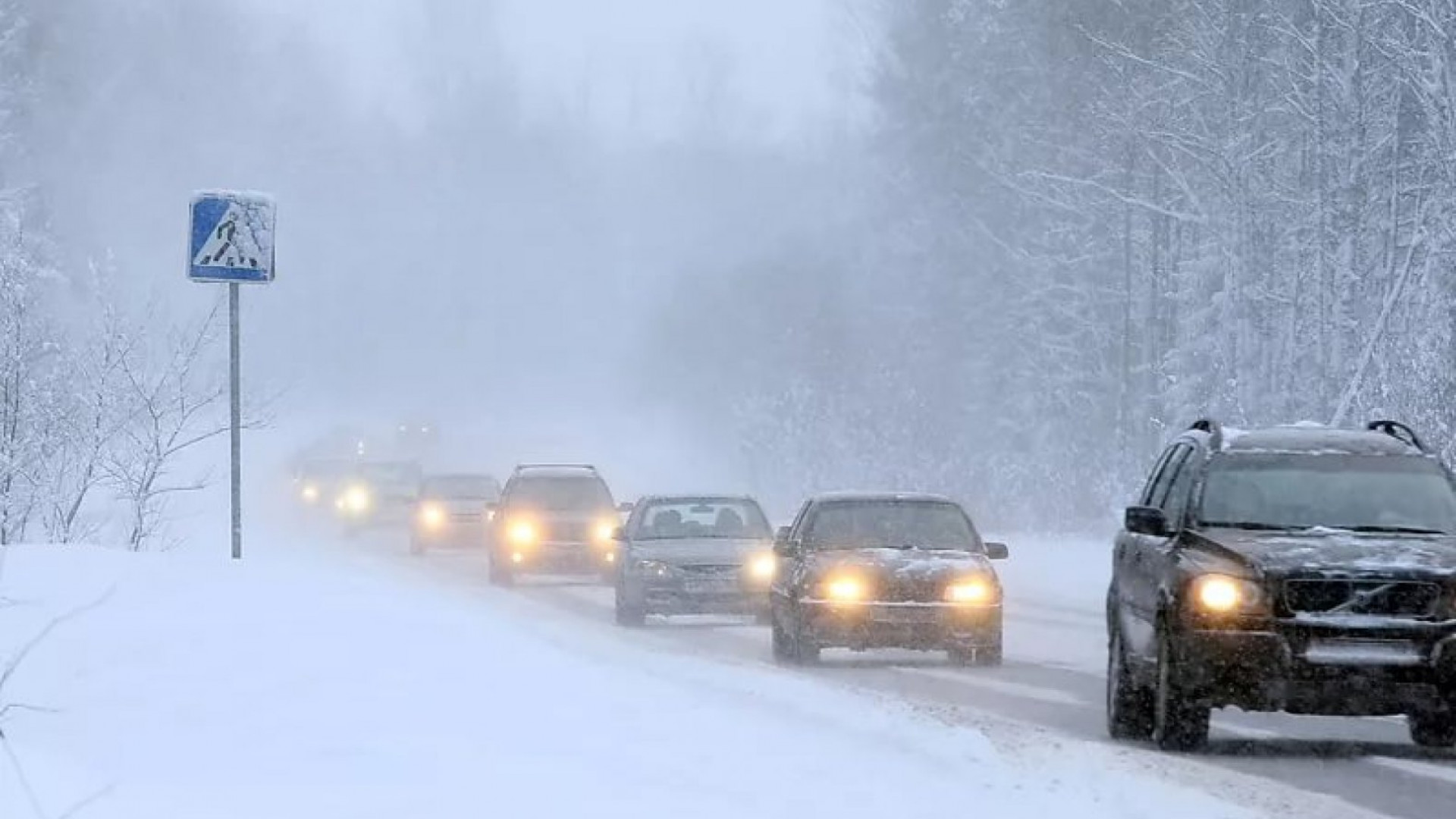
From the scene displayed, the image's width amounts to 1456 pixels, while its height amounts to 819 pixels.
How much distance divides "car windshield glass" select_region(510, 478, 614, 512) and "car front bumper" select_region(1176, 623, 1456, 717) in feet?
71.3

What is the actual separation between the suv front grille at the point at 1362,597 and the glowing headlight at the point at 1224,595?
0.58ft

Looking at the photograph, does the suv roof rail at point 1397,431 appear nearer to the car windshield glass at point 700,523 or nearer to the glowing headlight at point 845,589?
the glowing headlight at point 845,589

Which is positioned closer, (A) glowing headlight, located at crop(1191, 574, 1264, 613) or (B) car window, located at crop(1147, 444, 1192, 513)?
(A) glowing headlight, located at crop(1191, 574, 1264, 613)

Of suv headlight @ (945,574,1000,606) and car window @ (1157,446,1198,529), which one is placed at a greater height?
car window @ (1157,446,1198,529)

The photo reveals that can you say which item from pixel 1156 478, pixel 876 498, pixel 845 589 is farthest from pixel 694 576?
pixel 1156 478

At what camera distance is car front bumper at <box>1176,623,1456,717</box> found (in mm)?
13578

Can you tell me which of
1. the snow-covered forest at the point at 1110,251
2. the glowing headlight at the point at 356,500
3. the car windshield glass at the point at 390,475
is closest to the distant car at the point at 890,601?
the snow-covered forest at the point at 1110,251

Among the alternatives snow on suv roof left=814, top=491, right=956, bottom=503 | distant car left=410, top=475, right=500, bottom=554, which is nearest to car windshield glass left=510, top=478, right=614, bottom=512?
distant car left=410, top=475, right=500, bottom=554

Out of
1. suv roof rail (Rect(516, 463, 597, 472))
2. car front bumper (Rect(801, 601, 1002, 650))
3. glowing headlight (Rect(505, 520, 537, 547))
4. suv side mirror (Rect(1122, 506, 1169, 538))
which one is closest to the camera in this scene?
suv side mirror (Rect(1122, 506, 1169, 538))

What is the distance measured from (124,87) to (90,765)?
83669 mm

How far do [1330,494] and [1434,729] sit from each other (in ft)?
4.84

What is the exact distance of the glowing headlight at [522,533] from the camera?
34.5 m

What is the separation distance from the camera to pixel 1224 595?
13.9 metres

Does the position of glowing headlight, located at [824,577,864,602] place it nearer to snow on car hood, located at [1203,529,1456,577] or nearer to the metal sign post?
the metal sign post
